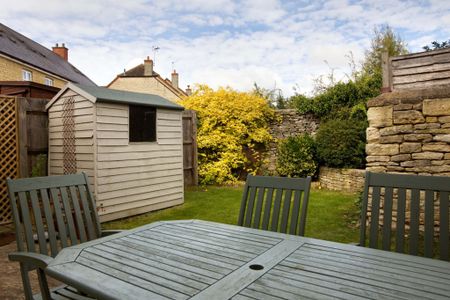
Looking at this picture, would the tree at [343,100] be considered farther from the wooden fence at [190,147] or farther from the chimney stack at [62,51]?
the chimney stack at [62,51]

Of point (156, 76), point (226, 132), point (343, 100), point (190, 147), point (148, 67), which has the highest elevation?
point (148, 67)

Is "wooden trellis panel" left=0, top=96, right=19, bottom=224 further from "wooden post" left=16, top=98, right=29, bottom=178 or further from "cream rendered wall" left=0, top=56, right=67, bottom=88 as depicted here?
"cream rendered wall" left=0, top=56, right=67, bottom=88

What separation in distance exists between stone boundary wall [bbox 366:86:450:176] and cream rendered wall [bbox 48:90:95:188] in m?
4.52

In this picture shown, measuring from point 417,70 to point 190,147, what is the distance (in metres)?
5.71

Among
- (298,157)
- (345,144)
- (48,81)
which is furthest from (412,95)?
(48,81)

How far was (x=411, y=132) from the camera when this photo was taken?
4.24 meters

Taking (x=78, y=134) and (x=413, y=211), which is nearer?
(x=413, y=211)

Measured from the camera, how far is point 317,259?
1465 mm

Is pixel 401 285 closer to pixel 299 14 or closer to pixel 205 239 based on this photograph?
pixel 205 239

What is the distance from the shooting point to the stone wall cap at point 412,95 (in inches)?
158

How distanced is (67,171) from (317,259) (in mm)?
5252

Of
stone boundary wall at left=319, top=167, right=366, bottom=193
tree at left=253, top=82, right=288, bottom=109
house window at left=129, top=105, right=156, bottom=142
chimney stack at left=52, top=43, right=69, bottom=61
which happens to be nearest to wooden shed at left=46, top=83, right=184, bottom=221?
house window at left=129, top=105, right=156, bottom=142

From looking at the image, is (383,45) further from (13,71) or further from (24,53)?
(24,53)

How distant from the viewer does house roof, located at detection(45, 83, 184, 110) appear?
16.9 ft
